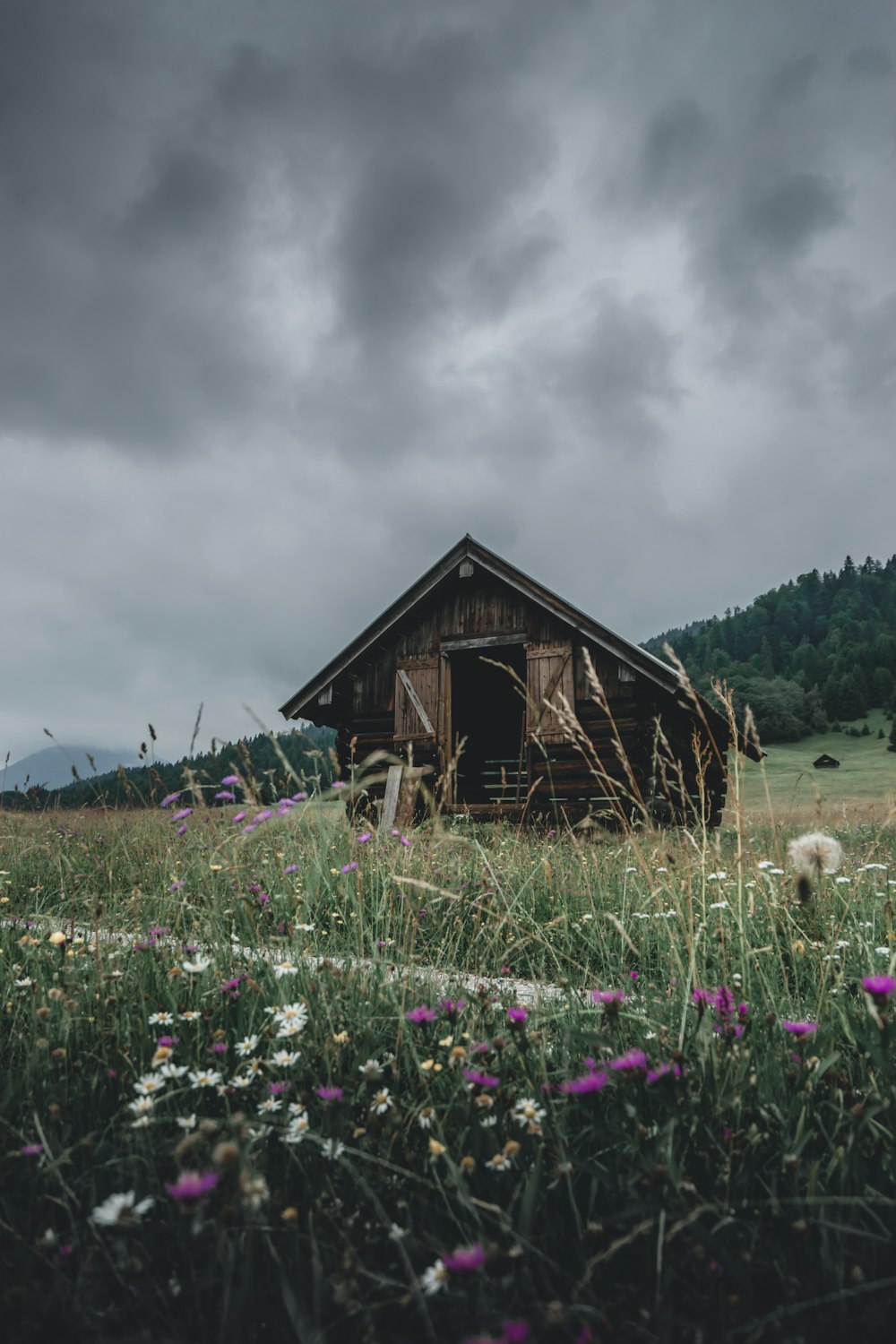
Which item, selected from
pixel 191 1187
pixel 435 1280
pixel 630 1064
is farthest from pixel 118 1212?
pixel 630 1064

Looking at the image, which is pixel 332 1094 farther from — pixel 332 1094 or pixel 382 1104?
pixel 382 1104

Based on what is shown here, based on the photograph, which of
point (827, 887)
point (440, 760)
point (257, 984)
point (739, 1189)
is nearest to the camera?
point (739, 1189)

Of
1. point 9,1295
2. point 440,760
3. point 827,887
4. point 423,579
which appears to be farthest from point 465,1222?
point 423,579

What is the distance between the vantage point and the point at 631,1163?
4.34ft

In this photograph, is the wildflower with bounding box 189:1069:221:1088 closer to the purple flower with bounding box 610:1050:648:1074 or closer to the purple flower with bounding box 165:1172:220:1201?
the purple flower with bounding box 165:1172:220:1201

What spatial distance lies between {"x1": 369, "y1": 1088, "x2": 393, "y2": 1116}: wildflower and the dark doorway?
12.8 m

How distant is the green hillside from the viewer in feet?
106

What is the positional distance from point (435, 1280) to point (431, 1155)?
0.38m

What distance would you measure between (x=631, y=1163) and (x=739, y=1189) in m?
0.31

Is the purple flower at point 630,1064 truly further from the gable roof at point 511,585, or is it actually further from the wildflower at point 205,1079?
the gable roof at point 511,585

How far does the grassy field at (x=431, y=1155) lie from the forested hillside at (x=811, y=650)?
1865 inches

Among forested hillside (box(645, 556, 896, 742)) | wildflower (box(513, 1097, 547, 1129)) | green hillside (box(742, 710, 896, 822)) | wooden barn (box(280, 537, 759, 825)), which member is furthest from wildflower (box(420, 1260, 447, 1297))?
forested hillside (box(645, 556, 896, 742))

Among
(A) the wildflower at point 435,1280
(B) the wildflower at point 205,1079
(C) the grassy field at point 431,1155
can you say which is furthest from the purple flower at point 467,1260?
(B) the wildflower at point 205,1079

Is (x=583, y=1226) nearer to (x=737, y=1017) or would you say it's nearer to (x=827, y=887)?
(x=737, y=1017)
